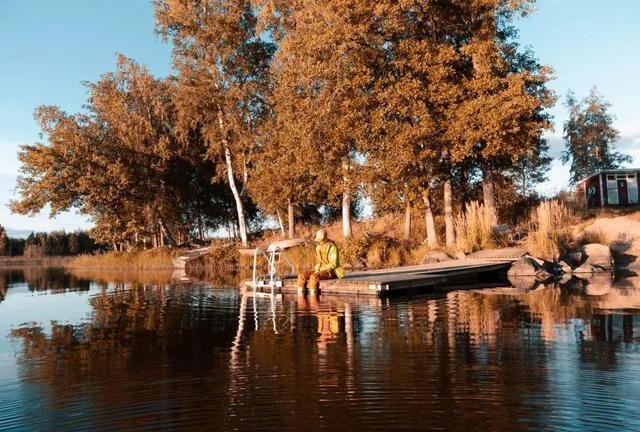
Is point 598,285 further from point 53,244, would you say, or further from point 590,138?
point 53,244

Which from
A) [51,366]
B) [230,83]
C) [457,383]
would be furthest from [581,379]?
[230,83]

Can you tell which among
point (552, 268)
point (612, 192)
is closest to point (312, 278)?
point (552, 268)

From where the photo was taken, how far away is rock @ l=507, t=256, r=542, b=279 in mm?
20531

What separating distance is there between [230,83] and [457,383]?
29.8 m

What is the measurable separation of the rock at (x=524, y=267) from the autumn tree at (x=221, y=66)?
1714cm

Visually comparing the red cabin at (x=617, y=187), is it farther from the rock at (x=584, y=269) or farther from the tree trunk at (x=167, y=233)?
the tree trunk at (x=167, y=233)

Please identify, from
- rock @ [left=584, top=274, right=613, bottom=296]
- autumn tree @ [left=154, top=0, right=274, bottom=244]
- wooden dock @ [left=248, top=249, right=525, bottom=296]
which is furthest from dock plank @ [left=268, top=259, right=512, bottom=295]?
autumn tree @ [left=154, top=0, right=274, bottom=244]

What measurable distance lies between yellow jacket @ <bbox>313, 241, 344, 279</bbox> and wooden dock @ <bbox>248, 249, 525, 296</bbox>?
1.11ft

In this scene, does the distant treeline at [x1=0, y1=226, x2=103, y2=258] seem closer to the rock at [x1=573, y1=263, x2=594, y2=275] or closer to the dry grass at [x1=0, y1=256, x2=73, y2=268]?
the dry grass at [x1=0, y1=256, x2=73, y2=268]

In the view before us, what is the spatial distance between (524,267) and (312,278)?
7.95 metres

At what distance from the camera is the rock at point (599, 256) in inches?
862

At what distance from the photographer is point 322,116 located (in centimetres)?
2392

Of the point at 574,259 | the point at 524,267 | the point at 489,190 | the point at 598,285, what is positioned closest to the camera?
the point at 598,285

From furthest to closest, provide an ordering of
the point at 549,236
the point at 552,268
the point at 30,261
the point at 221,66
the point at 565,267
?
the point at 30,261 < the point at 221,66 < the point at 549,236 < the point at 565,267 < the point at 552,268
